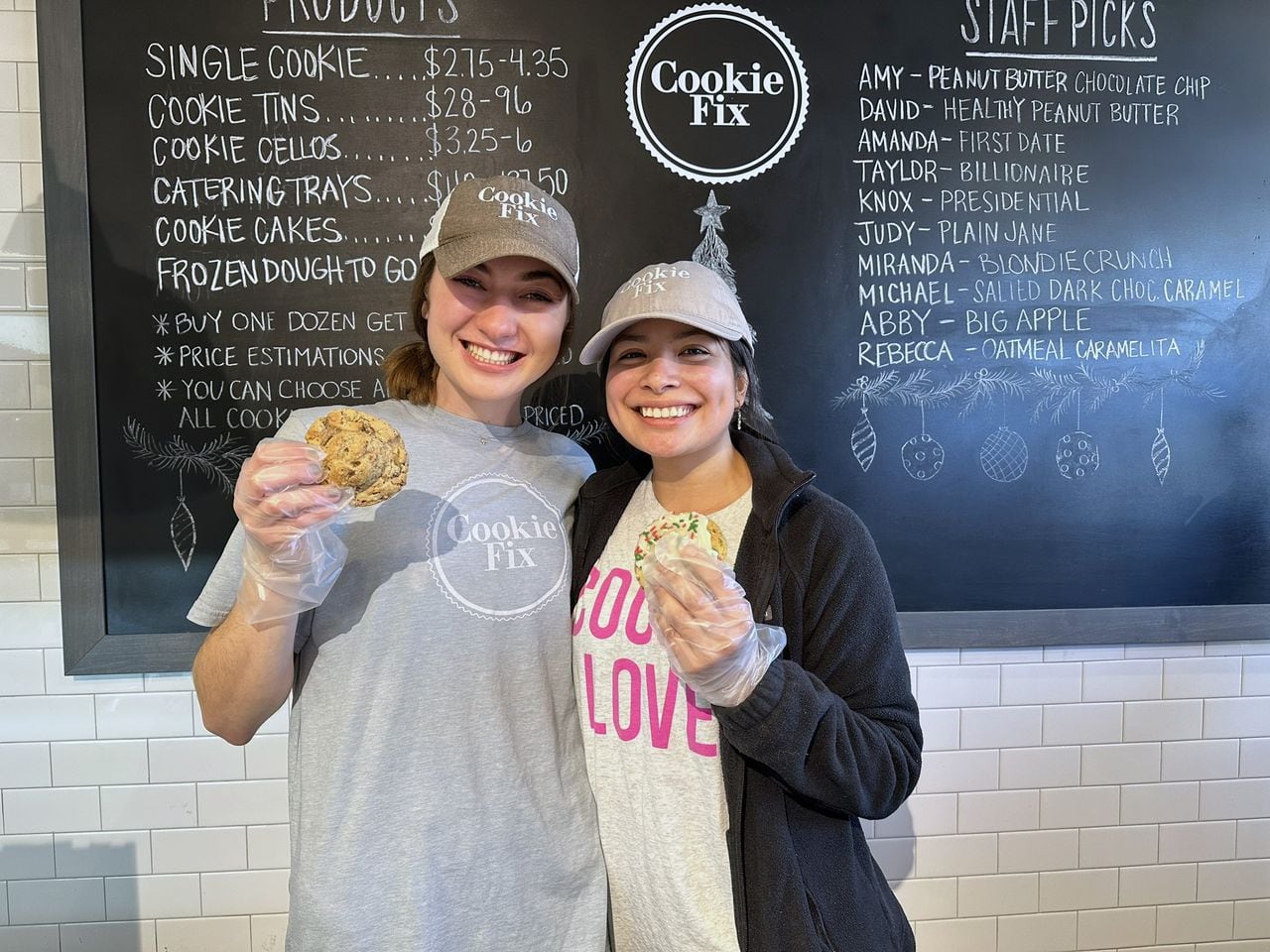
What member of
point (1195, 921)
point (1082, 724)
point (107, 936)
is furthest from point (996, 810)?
point (107, 936)

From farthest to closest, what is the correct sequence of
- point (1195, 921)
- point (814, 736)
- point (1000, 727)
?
1. point (1195, 921)
2. point (1000, 727)
3. point (814, 736)

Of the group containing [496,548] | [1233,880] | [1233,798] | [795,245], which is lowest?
[1233,880]

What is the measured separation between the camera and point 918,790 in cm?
248

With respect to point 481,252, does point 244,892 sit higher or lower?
lower

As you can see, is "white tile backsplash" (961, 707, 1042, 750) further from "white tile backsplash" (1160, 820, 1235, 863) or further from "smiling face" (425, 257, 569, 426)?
"smiling face" (425, 257, 569, 426)

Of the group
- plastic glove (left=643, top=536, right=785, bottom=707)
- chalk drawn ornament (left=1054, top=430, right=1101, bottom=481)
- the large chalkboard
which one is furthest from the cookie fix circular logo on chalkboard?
plastic glove (left=643, top=536, right=785, bottom=707)

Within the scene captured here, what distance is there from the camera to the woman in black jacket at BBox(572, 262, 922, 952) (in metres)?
1.32

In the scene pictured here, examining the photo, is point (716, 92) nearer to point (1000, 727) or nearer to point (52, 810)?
point (1000, 727)

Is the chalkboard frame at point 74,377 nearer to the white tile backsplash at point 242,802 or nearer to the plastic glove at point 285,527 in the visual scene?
the white tile backsplash at point 242,802

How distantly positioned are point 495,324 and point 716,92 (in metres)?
1.16

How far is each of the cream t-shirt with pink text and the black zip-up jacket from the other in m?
0.05

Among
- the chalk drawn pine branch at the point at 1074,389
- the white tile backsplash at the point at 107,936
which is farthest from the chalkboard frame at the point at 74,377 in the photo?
the chalk drawn pine branch at the point at 1074,389

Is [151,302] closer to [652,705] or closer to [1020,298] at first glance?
[652,705]

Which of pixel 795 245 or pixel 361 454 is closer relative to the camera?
pixel 361 454
